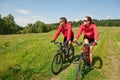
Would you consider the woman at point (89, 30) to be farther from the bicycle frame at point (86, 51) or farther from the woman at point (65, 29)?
the woman at point (65, 29)

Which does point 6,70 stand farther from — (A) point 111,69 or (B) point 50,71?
(A) point 111,69

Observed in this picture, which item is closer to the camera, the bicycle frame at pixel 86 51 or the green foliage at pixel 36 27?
the bicycle frame at pixel 86 51

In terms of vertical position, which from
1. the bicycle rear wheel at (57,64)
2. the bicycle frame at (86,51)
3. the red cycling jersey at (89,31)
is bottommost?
the bicycle rear wheel at (57,64)

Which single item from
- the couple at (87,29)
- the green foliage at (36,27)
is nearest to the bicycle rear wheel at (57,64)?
the couple at (87,29)

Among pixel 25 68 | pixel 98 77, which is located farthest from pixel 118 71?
pixel 25 68

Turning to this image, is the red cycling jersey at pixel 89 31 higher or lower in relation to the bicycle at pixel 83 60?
higher

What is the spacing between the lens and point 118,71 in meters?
10.7

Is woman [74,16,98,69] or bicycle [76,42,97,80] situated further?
woman [74,16,98,69]

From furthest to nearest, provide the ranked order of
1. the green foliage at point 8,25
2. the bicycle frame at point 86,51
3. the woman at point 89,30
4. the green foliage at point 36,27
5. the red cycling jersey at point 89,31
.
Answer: the green foliage at point 36,27, the green foliage at point 8,25, the red cycling jersey at point 89,31, the woman at point 89,30, the bicycle frame at point 86,51

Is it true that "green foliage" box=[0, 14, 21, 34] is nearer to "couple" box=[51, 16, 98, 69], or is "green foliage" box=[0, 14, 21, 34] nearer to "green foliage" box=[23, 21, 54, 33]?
"green foliage" box=[23, 21, 54, 33]

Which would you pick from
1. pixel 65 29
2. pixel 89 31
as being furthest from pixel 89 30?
pixel 65 29

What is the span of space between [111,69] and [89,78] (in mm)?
2425

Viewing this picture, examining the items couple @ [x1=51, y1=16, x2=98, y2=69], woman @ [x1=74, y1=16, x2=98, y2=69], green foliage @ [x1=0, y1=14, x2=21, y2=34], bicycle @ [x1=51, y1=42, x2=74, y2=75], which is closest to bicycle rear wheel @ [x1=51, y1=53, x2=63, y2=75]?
bicycle @ [x1=51, y1=42, x2=74, y2=75]

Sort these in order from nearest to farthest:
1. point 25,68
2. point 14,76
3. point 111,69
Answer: point 14,76, point 25,68, point 111,69
